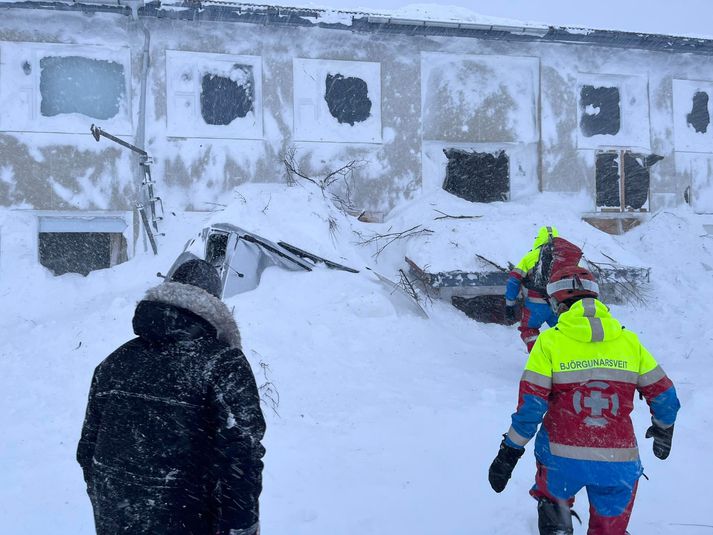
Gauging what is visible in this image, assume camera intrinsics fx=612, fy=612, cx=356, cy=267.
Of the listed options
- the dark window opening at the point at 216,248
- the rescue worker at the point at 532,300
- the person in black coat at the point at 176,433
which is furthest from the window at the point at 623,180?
the person in black coat at the point at 176,433

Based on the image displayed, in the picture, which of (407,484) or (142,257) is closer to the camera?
(407,484)

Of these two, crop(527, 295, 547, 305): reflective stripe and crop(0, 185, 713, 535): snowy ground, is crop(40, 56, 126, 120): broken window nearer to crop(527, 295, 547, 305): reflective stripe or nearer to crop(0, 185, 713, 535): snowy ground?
crop(0, 185, 713, 535): snowy ground

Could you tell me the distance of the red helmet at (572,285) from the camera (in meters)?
3.18

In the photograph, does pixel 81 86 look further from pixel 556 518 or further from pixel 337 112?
pixel 556 518

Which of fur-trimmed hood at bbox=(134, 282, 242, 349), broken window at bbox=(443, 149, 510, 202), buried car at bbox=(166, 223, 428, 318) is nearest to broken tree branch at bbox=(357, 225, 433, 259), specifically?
broken window at bbox=(443, 149, 510, 202)

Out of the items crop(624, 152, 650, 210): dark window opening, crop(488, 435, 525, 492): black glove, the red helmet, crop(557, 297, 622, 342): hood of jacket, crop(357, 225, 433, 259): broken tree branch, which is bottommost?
crop(488, 435, 525, 492): black glove

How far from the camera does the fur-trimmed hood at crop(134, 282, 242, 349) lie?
86.5 inches

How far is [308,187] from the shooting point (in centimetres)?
1106

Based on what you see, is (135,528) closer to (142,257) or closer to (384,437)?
(384,437)

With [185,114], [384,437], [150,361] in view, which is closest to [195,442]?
[150,361]

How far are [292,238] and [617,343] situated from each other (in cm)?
592

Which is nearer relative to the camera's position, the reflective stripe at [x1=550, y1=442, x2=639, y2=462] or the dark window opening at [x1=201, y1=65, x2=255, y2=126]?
the reflective stripe at [x1=550, y1=442, x2=639, y2=462]

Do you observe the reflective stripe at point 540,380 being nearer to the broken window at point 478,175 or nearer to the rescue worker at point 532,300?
the rescue worker at point 532,300

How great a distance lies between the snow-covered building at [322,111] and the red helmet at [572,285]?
8939mm
